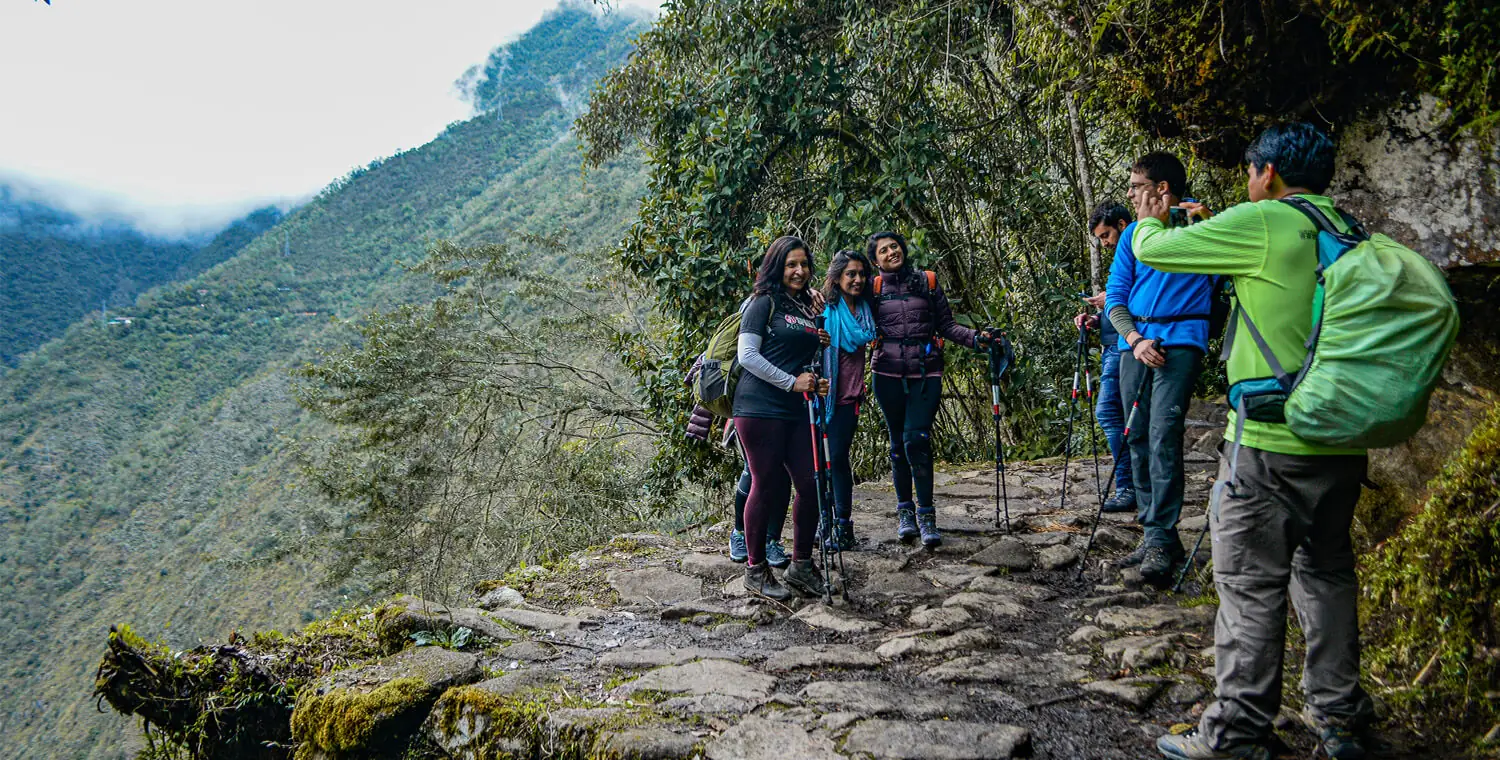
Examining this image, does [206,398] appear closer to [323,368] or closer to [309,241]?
[309,241]

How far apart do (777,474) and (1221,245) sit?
2.58 metres

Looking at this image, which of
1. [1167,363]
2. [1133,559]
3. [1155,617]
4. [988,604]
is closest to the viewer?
[1155,617]

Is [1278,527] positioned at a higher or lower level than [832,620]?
higher

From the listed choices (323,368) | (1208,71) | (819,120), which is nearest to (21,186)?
(323,368)

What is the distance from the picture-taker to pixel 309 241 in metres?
58.5

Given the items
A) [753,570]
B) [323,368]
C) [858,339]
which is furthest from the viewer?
[323,368]

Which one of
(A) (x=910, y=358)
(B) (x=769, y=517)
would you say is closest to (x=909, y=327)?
(A) (x=910, y=358)

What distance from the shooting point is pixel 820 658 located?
12.4 feet

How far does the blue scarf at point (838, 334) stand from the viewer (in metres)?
5.13

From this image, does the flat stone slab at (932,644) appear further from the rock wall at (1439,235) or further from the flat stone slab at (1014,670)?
the rock wall at (1439,235)

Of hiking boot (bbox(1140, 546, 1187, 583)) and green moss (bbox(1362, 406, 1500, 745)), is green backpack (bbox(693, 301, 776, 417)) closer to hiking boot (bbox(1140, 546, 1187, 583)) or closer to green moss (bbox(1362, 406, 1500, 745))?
hiking boot (bbox(1140, 546, 1187, 583))

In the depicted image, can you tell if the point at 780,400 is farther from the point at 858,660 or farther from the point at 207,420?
the point at 207,420

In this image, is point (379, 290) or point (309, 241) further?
point (309, 241)

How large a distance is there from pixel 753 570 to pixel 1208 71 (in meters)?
3.28
